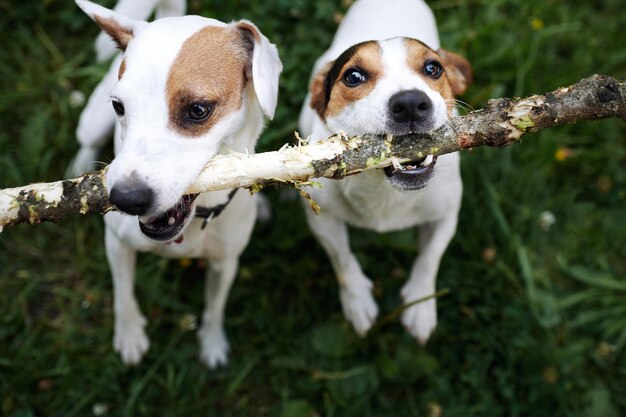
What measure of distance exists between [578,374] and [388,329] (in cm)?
155

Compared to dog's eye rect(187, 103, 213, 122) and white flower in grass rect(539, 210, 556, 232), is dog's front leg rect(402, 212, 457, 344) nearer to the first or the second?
white flower in grass rect(539, 210, 556, 232)

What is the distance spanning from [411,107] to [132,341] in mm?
2664

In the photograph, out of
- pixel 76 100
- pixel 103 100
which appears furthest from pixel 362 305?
pixel 76 100

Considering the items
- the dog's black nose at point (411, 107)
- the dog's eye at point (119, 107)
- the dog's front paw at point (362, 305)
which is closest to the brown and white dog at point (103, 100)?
the dog's eye at point (119, 107)

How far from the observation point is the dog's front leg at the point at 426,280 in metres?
3.99

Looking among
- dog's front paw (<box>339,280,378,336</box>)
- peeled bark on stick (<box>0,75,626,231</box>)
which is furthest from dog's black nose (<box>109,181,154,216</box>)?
dog's front paw (<box>339,280,378,336</box>)

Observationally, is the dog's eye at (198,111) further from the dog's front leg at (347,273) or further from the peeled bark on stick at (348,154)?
the dog's front leg at (347,273)

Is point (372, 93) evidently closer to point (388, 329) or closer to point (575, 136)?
point (388, 329)

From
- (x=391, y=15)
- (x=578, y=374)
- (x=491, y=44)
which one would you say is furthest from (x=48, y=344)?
(x=491, y=44)

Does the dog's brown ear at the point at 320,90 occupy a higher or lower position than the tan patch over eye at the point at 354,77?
lower

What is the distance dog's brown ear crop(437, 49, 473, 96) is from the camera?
3775mm

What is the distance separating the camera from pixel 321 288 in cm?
479

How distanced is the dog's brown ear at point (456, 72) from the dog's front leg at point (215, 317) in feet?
6.07

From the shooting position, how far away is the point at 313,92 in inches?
149
